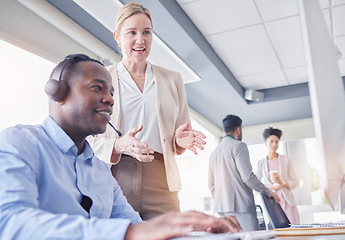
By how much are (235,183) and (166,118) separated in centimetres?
180

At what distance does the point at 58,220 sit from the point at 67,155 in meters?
0.31

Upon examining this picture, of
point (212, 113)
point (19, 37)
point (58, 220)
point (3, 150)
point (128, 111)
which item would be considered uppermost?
point (212, 113)

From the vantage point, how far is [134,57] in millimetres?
1510

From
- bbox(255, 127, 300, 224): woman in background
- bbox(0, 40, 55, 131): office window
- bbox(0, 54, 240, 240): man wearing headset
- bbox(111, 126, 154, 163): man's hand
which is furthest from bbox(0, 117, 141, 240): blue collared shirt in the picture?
bbox(255, 127, 300, 224): woman in background

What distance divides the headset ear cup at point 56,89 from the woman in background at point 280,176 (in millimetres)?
3226

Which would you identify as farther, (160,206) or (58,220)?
(160,206)

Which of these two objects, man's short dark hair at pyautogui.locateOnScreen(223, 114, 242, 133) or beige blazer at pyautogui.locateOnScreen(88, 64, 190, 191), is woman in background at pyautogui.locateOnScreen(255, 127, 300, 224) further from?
beige blazer at pyautogui.locateOnScreen(88, 64, 190, 191)

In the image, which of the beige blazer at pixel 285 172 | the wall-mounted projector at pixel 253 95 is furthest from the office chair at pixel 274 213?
the wall-mounted projector at pixel 253 95

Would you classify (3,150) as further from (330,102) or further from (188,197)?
(188,197)

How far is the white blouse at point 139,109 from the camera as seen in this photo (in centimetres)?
143

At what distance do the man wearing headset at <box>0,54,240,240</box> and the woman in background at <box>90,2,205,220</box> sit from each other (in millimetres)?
275

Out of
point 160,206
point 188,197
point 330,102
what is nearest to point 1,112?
point 160,206

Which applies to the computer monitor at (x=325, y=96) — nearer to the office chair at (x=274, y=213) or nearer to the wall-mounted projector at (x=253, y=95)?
the office chair at (x=274, y=213)

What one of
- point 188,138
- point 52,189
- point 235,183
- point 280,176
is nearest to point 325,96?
point 52,189
